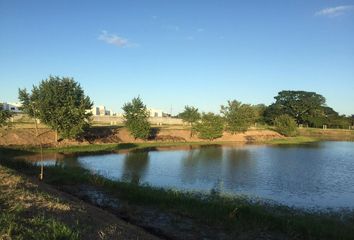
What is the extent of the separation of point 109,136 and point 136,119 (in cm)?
514

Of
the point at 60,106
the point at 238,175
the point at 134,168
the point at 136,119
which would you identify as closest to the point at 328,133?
the point at 136,119

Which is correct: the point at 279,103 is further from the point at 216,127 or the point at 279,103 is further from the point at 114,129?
the point at 114,129

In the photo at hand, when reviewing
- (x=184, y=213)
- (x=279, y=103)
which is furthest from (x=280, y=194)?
(x=279, y=103)

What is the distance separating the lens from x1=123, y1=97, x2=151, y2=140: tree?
66588mm

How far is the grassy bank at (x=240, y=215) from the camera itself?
14945 millimetres

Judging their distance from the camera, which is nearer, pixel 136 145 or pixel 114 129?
pixel 136 145

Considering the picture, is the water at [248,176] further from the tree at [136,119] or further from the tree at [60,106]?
the tree at [136,119]

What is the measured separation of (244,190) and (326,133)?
97972mm

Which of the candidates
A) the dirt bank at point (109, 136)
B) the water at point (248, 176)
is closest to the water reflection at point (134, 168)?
the water at point (248, 176)

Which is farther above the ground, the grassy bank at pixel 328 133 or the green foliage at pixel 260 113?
the green foliage at pixel 260 113

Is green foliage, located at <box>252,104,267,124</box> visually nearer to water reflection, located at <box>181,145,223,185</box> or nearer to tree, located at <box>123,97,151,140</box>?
tree, located at <box>123,97,151,140</box>

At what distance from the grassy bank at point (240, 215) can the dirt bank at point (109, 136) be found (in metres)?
22.4

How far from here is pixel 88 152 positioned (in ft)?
164

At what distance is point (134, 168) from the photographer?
1441 inches
